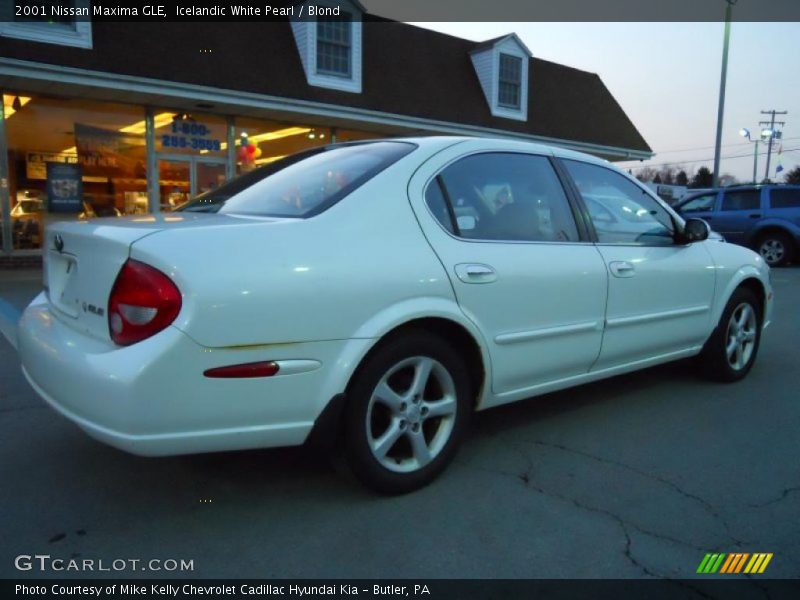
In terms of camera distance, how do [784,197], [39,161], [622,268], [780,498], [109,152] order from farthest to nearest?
1. [784,197]
2. [109,152]
3. [39,161]
4. [622,268]
5. [780,498]

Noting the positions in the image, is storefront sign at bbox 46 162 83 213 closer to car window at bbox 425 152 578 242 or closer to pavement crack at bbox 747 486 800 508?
car window at bbox 425 152 578 242

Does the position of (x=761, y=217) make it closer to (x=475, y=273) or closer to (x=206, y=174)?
(x=206, y=174)

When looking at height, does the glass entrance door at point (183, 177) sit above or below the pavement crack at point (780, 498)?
above

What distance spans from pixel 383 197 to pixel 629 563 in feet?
5.71

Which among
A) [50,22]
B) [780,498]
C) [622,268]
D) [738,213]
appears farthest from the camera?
[738,213]

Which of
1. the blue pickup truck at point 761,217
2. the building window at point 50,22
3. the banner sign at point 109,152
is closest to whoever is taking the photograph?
the building window at point 50,22

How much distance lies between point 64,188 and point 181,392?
10979mm

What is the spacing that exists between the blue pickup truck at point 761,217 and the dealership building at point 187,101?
514 centimetres

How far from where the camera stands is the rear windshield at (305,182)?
283cm

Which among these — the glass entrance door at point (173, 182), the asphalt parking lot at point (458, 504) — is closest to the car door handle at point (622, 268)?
the asphalt parking lot at point (458, 504)

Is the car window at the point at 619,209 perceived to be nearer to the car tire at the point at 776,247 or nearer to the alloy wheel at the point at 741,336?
the alloy wheel at the point at 741,336

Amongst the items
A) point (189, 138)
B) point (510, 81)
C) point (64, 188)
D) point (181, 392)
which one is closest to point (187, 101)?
point (189, 138)

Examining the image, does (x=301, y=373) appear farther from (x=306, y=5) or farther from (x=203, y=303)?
(x=306, y=5)

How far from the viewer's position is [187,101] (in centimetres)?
1164
